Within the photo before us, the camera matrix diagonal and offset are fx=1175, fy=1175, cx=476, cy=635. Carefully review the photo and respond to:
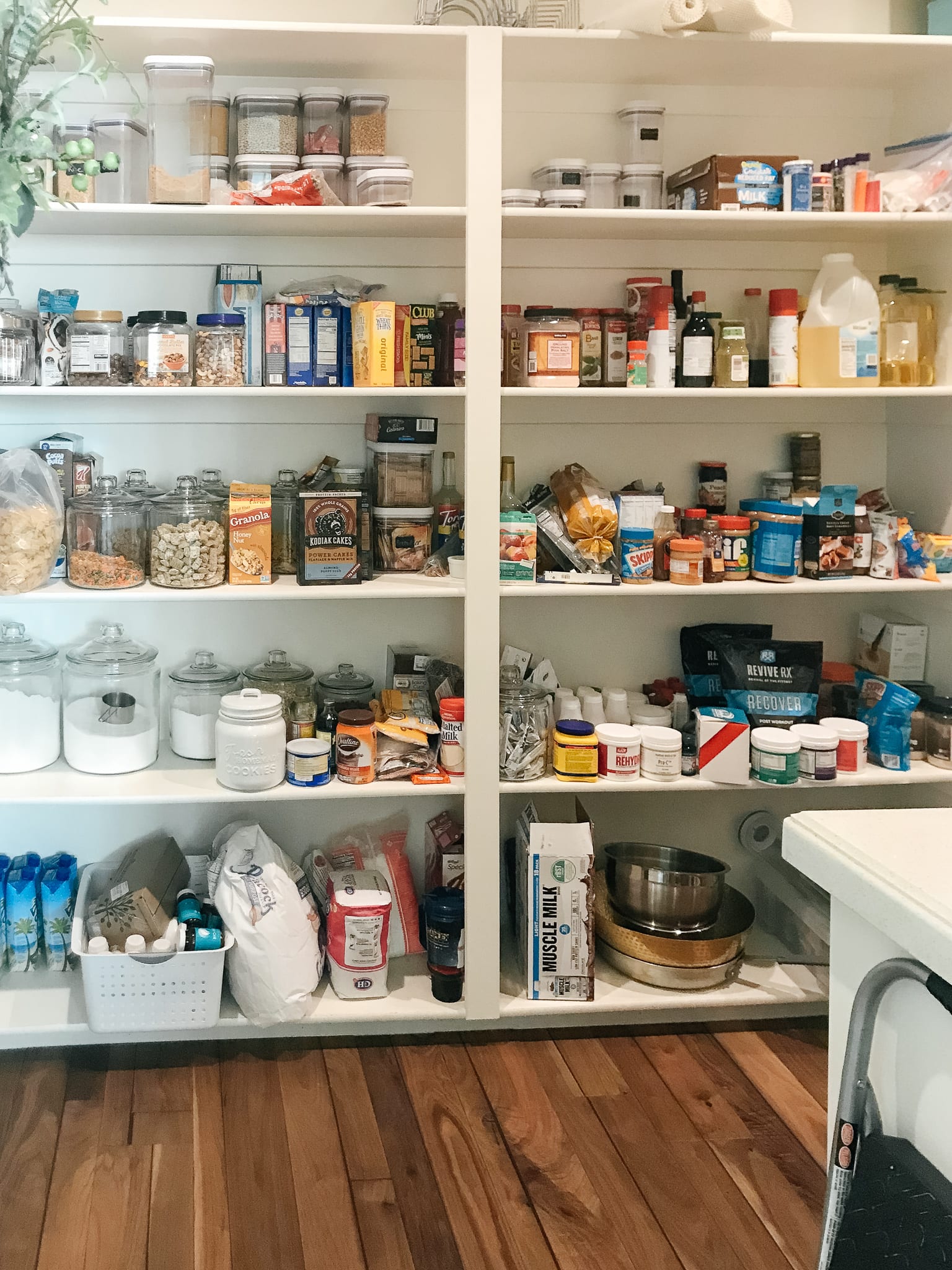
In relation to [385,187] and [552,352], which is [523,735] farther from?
[385,187]

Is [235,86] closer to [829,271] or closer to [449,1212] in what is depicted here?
[829,271]

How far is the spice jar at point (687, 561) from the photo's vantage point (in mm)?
2570

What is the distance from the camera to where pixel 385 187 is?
2.42m

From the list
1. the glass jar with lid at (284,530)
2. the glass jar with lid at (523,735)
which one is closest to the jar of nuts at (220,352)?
the glass jar with lid at (284,530)

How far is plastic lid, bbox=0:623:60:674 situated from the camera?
2623 millimetres

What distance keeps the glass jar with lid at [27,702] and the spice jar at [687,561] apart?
1408 millimetres

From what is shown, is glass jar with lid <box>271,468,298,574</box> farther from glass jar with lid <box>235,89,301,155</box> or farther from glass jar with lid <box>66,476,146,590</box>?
glass jar with lid <box>235,89,301,155</box>

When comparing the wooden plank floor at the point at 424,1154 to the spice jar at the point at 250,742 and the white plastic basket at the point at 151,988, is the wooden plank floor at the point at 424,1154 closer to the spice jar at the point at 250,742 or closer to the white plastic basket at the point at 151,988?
the white plastic basket at the point at 151,988

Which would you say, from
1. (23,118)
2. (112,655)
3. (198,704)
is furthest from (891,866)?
(112,655)

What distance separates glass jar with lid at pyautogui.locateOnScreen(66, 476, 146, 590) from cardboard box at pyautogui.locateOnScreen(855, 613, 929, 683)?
1.75 m

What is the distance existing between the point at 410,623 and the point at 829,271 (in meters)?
1.26

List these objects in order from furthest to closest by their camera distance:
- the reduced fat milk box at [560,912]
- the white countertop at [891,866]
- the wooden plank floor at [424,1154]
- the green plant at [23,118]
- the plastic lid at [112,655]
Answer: the plastic lid at [112,655]
the reduced fat milk box at [560,912]
the wooden plank floor at [424,1154]
the green plant at [23,118]
the white countertop at [891,866]

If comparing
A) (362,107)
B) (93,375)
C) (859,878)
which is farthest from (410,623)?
(859,878)

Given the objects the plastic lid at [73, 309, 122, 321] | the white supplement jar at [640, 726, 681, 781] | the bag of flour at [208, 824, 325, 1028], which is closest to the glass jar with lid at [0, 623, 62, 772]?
the bag of flour at [208, 824, 325, 1028]
